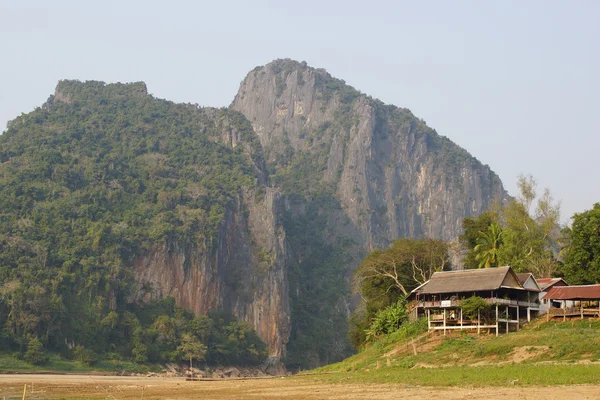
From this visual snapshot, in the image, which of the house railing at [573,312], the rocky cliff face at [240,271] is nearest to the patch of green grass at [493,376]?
the house railing at [573,312]

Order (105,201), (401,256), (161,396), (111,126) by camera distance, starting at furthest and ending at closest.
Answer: (111,126) < (105,201) < (401,256) < (161,396)

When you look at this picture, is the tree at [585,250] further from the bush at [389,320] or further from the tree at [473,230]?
the tree at [473,230]

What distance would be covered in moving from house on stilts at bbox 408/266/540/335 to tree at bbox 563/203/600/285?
4.60 meters

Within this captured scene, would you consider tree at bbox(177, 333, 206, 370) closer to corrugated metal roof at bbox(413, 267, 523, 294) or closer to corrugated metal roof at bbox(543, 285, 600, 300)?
corrugated metal roof at bbox(413, 267, 523, 294)

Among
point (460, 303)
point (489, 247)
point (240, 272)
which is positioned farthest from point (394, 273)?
point (240, 272)

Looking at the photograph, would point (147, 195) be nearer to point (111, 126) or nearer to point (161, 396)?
point (111, 126)

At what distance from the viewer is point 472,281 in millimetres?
57062

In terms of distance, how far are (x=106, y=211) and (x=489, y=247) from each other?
67612mm

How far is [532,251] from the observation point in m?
73.1

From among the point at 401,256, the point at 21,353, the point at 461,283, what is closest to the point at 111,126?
the point at 21,353

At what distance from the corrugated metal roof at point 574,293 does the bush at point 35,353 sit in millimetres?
53588

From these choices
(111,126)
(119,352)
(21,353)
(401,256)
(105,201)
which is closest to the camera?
(401,256)

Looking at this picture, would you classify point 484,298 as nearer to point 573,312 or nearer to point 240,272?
A: point 573,312

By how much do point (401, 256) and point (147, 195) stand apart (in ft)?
228
